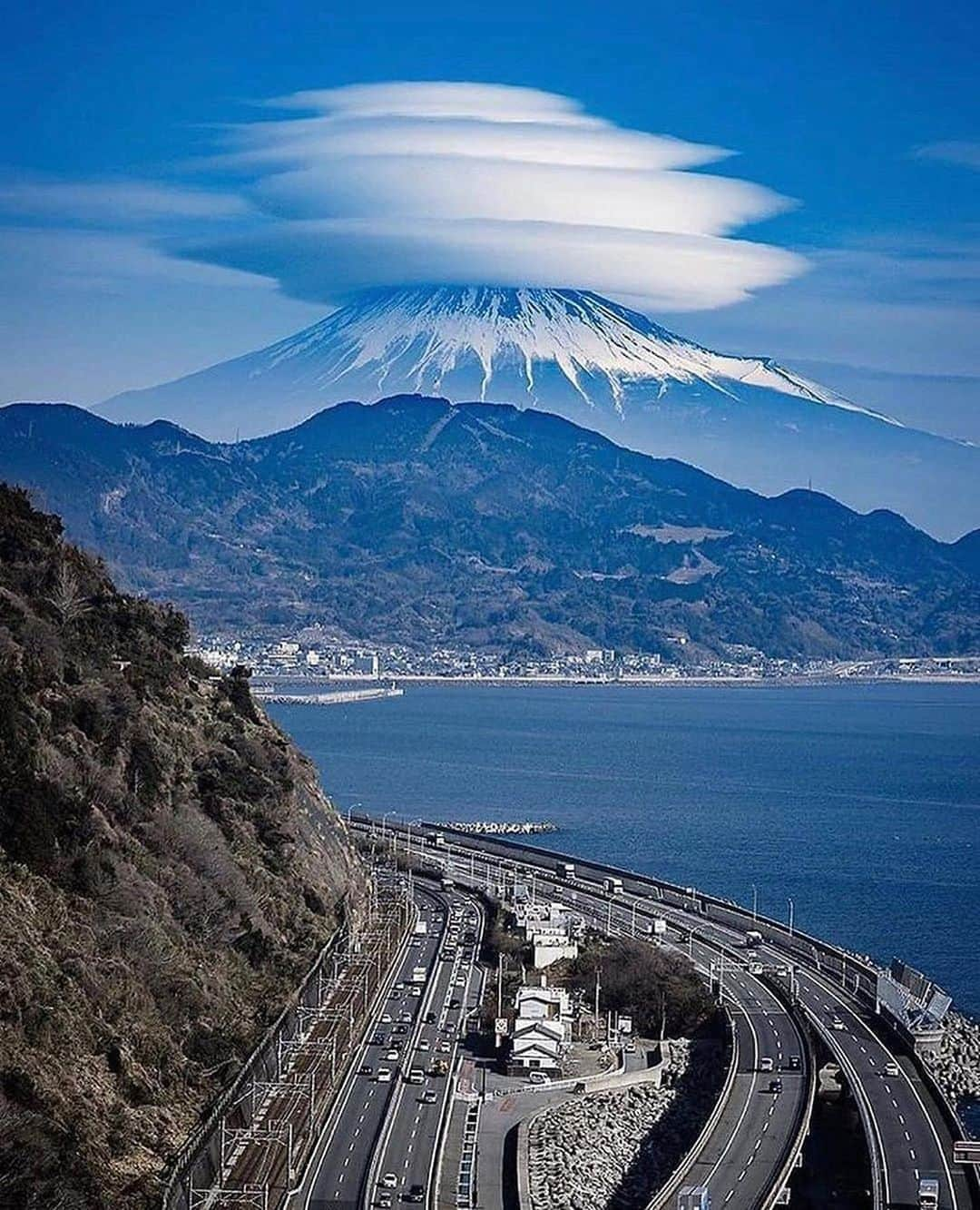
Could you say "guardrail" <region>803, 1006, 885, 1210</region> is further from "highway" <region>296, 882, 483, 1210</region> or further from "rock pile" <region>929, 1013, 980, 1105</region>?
"highway" <region>296, 882, 483, 1210</region>

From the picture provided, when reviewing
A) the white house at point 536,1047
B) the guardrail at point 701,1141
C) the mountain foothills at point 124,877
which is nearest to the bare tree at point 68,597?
the mountain foothills at point 124,877

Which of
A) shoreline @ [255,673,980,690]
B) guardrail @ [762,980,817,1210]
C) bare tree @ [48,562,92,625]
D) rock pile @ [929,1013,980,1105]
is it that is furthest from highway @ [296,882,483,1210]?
shoreline @ [255,673,980,690]

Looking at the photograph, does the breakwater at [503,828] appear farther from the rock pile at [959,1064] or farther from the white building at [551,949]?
the rock pile at [959,1064]

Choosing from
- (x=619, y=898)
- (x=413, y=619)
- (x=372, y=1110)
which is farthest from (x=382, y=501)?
(x=372, y=1110)

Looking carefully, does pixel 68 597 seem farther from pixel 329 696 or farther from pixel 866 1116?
pixel 329 696

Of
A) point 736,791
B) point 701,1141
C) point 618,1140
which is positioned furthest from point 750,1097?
point 736,791

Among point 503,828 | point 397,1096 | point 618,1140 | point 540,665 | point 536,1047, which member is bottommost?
point 503,828

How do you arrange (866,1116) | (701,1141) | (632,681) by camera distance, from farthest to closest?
(632,681) → (866,1116) → (701,1141)
